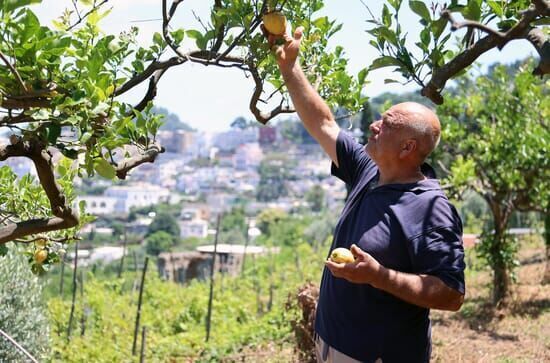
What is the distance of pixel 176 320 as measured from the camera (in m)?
10.6

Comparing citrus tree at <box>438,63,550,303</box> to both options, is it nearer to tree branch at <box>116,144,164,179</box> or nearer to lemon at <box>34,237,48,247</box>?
lemon at <box>34,237,48,247</box>

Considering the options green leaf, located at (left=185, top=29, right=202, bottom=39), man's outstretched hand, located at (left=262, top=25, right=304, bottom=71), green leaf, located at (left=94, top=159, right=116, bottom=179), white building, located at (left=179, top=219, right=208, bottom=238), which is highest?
green leaf, located at (left=185, top=29, right=202, bottom=39)

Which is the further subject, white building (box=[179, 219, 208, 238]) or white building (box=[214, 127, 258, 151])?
white building (box=[214, 127, 258, 151])

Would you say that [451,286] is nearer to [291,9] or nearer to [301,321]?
[291,9]

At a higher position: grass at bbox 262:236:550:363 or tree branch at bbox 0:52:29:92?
tree branch at bbox 0:52:29:92

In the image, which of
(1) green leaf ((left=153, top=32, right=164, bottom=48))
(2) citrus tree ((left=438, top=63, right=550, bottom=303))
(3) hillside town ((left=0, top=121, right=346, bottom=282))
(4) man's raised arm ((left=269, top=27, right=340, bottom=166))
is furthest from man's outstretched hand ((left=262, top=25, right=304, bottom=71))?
(3) hillside town ((left=0, top=121, right=346, bottom=282))

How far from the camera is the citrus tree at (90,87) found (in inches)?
69.7

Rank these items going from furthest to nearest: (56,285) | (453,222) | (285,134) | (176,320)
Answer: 1. (285,134)
2. (56,285)
3. (176,320)
4. (453,222)

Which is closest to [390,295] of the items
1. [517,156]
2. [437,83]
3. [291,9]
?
[437,83]

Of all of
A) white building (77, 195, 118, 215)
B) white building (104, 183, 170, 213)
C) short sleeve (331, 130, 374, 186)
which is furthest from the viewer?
white building (104, 183, 170, 213)

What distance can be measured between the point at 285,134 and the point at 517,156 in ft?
324

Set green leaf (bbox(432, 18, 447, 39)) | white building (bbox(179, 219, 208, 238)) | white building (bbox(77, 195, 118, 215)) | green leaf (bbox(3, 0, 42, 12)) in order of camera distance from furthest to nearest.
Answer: white building (bbox(77, 195, 118, 215))
white building (bbox(179, 219, 208, 238))
green leaf (bbox(432, 18, 447, 39))
green leaf (bbox(3, 0, 42, 12))

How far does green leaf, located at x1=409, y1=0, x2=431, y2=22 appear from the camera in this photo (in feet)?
6.34

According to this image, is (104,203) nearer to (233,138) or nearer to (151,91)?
(151,91)
